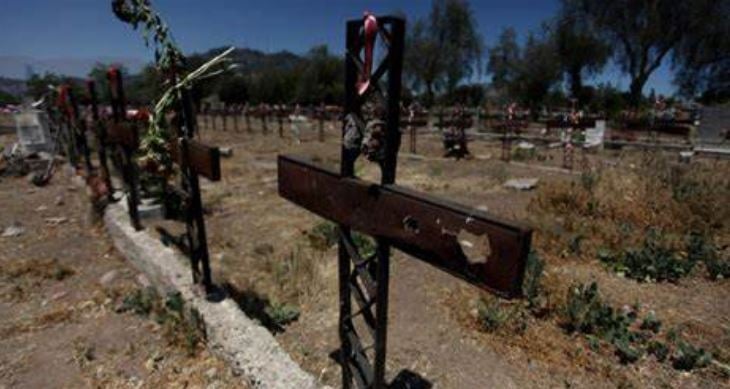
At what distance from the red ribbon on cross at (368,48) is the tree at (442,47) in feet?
135

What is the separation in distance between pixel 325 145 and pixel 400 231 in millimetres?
16509

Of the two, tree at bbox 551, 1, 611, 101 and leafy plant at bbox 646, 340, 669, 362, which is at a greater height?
tree at bbox 551, 1, 611, 101

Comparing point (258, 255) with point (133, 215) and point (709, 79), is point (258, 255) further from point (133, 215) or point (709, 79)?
point (709, 79)

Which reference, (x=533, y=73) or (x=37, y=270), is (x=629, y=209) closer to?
(x=37, y=270)

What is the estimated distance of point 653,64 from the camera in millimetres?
29797

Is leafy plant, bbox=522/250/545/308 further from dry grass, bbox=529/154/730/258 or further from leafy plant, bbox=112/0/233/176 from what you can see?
leafy plant, bbox=112/0/233/176

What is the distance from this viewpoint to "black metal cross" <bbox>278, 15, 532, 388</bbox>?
135 centimetres

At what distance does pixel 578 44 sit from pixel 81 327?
33.9 meters

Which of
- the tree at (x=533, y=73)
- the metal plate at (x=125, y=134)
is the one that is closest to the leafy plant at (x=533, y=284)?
the metal plate at (x=125, y=134)

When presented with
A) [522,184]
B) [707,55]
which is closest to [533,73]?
[707,55]

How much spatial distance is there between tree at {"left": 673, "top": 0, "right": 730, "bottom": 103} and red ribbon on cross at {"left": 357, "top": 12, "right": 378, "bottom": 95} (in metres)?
32.8

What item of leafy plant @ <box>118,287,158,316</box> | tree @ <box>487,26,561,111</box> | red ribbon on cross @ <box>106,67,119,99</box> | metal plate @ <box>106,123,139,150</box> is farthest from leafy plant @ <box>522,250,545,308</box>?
tree @ <box>487,26,561,111</box>

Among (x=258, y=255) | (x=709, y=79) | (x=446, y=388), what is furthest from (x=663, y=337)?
(x=709, y=79)

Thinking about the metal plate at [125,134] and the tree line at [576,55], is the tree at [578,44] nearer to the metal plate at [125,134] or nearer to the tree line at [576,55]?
the tree line at [576,55]
